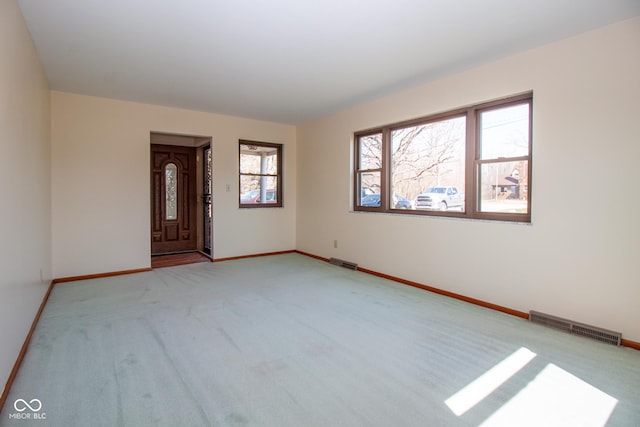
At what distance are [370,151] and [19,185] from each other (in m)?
3.89

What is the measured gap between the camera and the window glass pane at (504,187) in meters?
3.15

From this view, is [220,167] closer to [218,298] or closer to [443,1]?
[218,298]

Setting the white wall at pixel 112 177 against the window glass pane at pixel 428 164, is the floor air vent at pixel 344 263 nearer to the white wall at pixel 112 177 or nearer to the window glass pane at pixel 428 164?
the window glass pane at pixel 428 164

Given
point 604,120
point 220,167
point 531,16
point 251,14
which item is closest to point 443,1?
point 531,16

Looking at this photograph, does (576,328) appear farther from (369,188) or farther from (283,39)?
(283,39)

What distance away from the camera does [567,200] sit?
2801 mm

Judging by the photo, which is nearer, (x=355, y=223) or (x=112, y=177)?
(x=112, y=177)

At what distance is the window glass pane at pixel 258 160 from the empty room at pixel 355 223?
103 centimetres

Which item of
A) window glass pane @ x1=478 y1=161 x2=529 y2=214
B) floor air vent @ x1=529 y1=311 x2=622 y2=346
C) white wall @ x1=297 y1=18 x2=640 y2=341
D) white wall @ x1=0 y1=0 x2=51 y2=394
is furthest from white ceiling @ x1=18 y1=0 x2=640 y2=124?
floor air vent @ x1=529 y1=311 x2=622 y2=346

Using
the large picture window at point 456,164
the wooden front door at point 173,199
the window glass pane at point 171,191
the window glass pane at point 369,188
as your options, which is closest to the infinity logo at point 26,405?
the large picture window at point 456,164

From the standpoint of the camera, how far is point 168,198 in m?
6.28

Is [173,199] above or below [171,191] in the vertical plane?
below

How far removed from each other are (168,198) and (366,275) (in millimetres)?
4018

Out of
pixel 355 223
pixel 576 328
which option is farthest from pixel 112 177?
pixel 576 328
